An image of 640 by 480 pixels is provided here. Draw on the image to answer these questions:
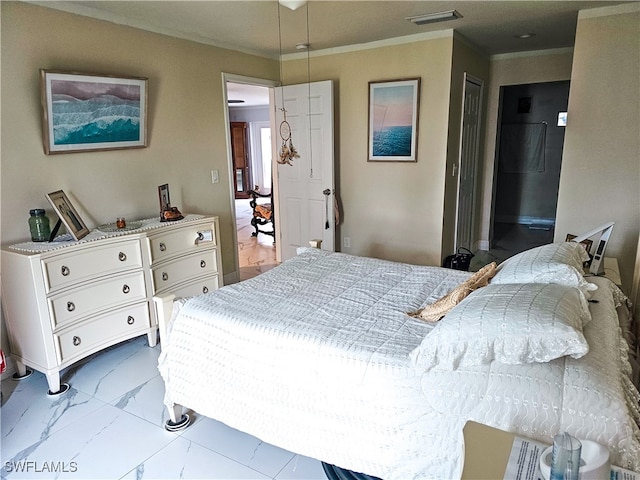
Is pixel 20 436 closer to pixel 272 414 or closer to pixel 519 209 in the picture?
pixel 272 414

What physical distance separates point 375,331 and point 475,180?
406cm

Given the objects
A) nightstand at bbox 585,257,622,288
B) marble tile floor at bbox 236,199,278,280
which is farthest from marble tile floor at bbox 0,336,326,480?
marble tile floor at bbox 236,199,278,280

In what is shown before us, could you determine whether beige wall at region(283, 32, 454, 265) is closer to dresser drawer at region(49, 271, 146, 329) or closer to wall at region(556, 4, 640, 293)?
wall at region(556, 4, 640, 293)

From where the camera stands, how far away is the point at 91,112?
2990 millimetres

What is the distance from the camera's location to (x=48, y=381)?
8.53ft

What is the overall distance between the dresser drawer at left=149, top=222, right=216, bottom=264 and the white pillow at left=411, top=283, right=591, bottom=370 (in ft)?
7.42

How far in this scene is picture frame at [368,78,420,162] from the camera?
13.6ft

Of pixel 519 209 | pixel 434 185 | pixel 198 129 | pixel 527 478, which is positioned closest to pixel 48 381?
pixel 198 129

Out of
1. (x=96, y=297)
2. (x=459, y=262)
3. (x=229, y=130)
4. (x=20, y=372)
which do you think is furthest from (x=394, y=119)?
(x=20, y=372)

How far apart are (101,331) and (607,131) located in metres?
4.05

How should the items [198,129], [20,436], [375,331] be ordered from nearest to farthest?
[375,331], [20,436], [198,129]

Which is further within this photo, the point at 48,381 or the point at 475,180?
the point at 475,180

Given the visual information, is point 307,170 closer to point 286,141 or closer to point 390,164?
point 286,141

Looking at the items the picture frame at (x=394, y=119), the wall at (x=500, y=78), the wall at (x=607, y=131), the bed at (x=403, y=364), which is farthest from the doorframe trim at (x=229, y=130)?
the wall at (x=607, y=131)
